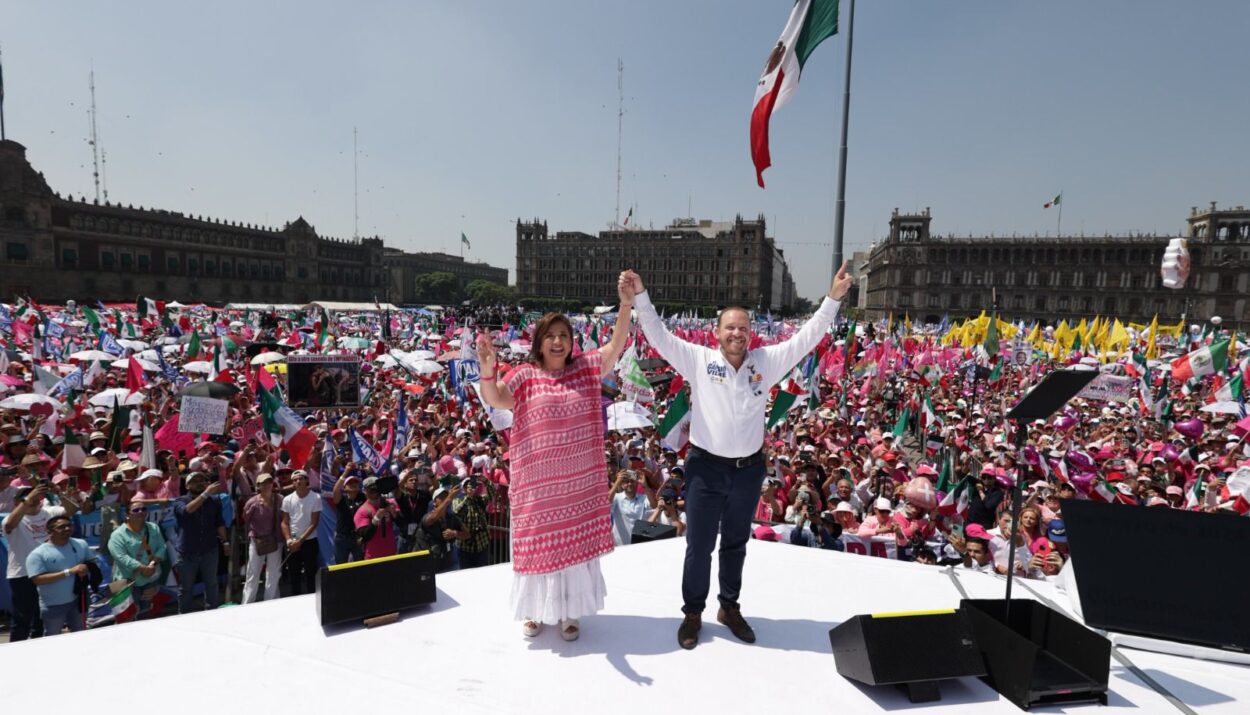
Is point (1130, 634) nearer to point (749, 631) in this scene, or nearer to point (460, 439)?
point (749, 631)

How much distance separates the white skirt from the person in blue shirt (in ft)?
13.7

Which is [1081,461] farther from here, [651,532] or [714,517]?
[714,517]

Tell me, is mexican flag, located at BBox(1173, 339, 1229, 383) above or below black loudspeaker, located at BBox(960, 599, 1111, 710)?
above

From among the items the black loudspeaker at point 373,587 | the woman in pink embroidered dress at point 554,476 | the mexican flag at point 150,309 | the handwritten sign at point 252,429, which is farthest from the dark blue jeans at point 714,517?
the mexican flag at point 150,309

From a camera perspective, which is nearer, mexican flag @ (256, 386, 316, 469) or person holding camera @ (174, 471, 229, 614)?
person holding camera @ (174, 471, 229, 614)

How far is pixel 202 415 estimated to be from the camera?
7309mm

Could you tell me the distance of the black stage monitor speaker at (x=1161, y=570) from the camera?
2.48 metres

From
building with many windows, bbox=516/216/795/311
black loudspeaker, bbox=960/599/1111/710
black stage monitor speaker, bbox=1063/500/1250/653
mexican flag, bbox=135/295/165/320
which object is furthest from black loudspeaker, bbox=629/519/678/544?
building with many windows, bbox=516/216/795/311

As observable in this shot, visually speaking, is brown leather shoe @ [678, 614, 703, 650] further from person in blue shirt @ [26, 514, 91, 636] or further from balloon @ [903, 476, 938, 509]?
person in blue shirt @ [26, 514, 91, 636]

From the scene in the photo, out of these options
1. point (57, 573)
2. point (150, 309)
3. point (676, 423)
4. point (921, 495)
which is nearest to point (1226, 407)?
point (921, 495)

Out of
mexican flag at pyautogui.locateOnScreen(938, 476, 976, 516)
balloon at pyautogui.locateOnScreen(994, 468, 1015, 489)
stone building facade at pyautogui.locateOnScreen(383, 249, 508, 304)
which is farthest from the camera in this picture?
stone building facade at pyautogui.locateOnScreen(383, 249, 508, 304)

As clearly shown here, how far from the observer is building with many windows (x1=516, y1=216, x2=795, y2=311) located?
10481cm

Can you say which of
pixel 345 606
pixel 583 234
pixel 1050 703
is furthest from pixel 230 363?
pixel 583 234

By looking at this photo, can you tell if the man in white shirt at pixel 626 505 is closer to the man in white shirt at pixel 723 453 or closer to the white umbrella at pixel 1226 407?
the man in white shirt at pixel 723 453
